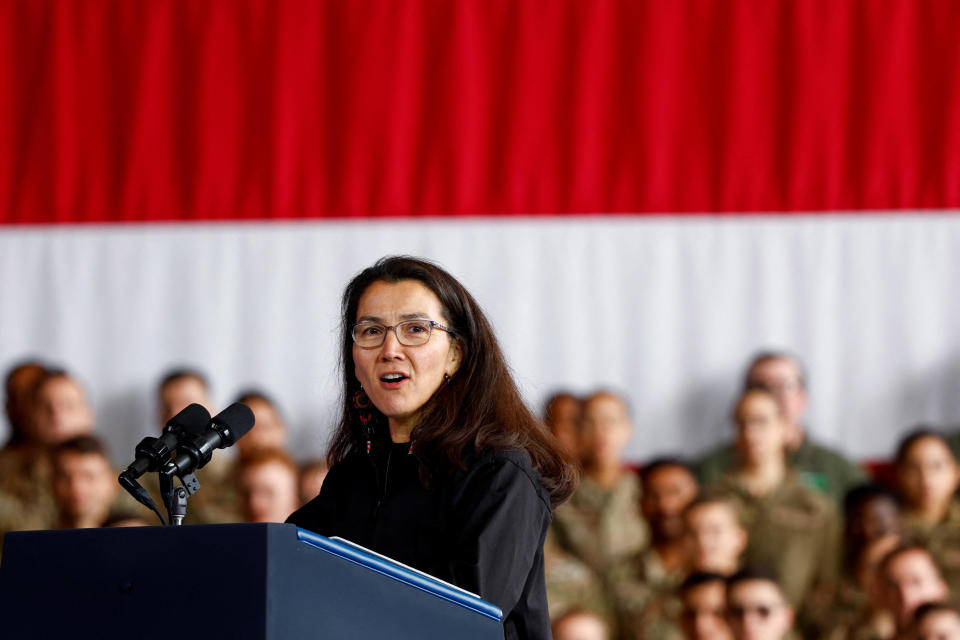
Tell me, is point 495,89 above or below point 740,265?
above

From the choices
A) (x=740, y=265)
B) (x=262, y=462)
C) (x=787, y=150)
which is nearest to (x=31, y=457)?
(x=262, y=462)

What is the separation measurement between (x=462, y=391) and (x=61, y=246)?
4.03m

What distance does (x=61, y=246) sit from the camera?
559 cm

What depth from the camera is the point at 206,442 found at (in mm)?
1715

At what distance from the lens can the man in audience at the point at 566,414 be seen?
4930 mm

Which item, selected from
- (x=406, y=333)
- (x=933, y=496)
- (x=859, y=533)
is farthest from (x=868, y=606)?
(x=406, y=333)

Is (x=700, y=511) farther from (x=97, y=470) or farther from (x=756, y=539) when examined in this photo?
(x=97, y=470)

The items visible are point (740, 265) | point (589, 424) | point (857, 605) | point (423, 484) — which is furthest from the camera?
point (740, 265)

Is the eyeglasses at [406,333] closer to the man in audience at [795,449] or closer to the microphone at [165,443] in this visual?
the microphone at [165,443]

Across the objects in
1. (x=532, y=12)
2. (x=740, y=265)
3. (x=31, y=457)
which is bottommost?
(x=31, y=457)

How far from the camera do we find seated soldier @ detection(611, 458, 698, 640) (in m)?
4.58

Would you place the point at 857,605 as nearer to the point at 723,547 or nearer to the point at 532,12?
the point at 723,547

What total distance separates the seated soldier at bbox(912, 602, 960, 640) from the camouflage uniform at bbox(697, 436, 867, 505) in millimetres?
561

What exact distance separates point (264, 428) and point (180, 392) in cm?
42
